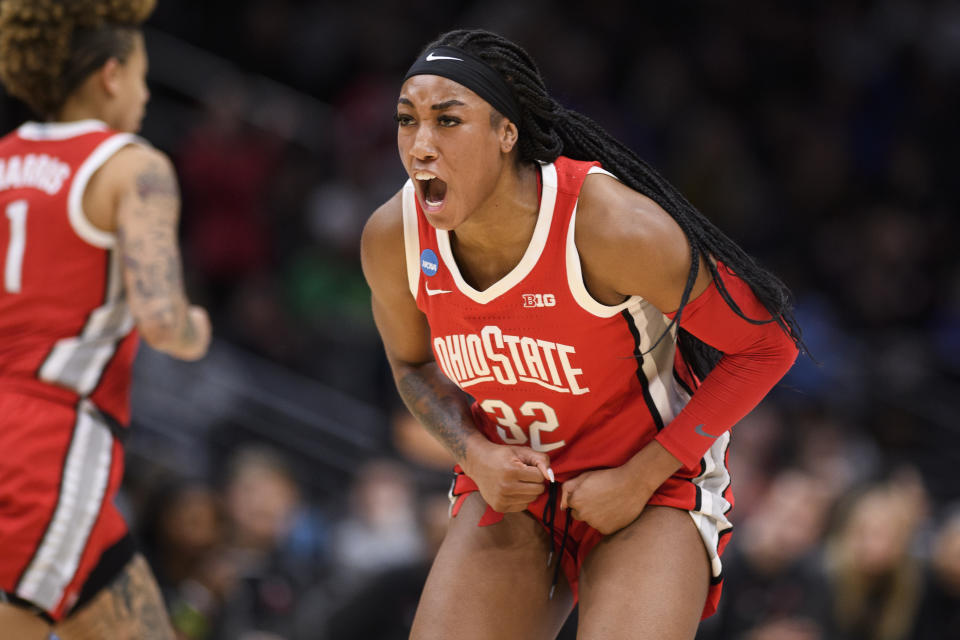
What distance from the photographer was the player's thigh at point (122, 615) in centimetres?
360

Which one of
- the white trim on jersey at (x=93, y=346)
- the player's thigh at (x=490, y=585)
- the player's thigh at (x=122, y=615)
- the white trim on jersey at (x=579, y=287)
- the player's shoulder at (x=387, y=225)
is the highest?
the white trim on jersey at (x=579, y=287)

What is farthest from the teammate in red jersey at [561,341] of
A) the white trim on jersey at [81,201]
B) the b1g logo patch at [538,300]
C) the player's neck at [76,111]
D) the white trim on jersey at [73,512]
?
the player's neck at [76,111]

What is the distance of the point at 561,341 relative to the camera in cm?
329

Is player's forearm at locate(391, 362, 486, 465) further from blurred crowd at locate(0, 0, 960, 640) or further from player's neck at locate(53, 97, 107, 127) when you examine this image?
blurred crowd at locate(0, 0, 960, 640)

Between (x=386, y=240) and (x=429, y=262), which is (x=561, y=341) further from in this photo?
(x=386, y=240)

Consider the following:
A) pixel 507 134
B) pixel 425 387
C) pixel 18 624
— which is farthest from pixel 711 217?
pixel 18 624

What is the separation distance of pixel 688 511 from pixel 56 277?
6.64 feet

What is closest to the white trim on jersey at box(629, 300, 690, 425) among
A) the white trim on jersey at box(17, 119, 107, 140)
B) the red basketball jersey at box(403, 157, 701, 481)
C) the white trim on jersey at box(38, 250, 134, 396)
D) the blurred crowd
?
the red basketball jersey at box(403, 157, 701, 481)

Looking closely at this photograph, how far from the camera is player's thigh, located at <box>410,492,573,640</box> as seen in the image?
330cm

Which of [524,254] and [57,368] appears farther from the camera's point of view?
[57,368]

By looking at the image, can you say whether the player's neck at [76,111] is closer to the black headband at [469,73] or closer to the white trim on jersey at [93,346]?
the white trim on jersey at [93,346]

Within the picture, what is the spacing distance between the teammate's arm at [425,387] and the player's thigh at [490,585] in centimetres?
15

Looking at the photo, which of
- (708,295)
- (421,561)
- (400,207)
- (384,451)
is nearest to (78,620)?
(400,207)

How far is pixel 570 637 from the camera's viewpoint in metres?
6.33
